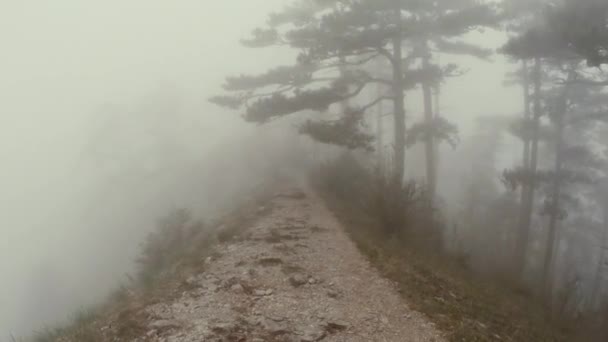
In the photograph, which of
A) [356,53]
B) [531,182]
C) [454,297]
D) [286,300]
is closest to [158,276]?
[286,300]

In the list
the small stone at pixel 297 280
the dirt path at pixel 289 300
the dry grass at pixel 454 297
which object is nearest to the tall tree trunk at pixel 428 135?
the dry grass at pixel 454 297

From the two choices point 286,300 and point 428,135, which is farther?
point 428,135

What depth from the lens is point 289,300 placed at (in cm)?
671

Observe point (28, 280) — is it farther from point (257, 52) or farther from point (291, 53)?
point (257, 52)

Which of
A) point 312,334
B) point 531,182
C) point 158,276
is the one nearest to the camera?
point 312,334

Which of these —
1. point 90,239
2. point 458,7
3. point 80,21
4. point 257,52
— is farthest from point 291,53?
point 80,21

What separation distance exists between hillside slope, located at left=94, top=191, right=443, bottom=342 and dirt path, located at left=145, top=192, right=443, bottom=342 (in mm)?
12

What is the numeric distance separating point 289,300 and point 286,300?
0.14 ft

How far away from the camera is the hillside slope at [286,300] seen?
5825mm

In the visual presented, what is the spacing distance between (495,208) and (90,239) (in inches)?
868

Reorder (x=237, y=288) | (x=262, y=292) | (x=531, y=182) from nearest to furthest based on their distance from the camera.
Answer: (x=262, y=292)
(x=237, y=288)
(x=531, y=182)

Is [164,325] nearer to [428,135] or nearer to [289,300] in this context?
[289,300]

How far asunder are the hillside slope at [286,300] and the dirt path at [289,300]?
0.01m

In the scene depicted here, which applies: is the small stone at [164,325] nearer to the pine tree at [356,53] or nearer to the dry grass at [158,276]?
the dry grass at [158,276]
